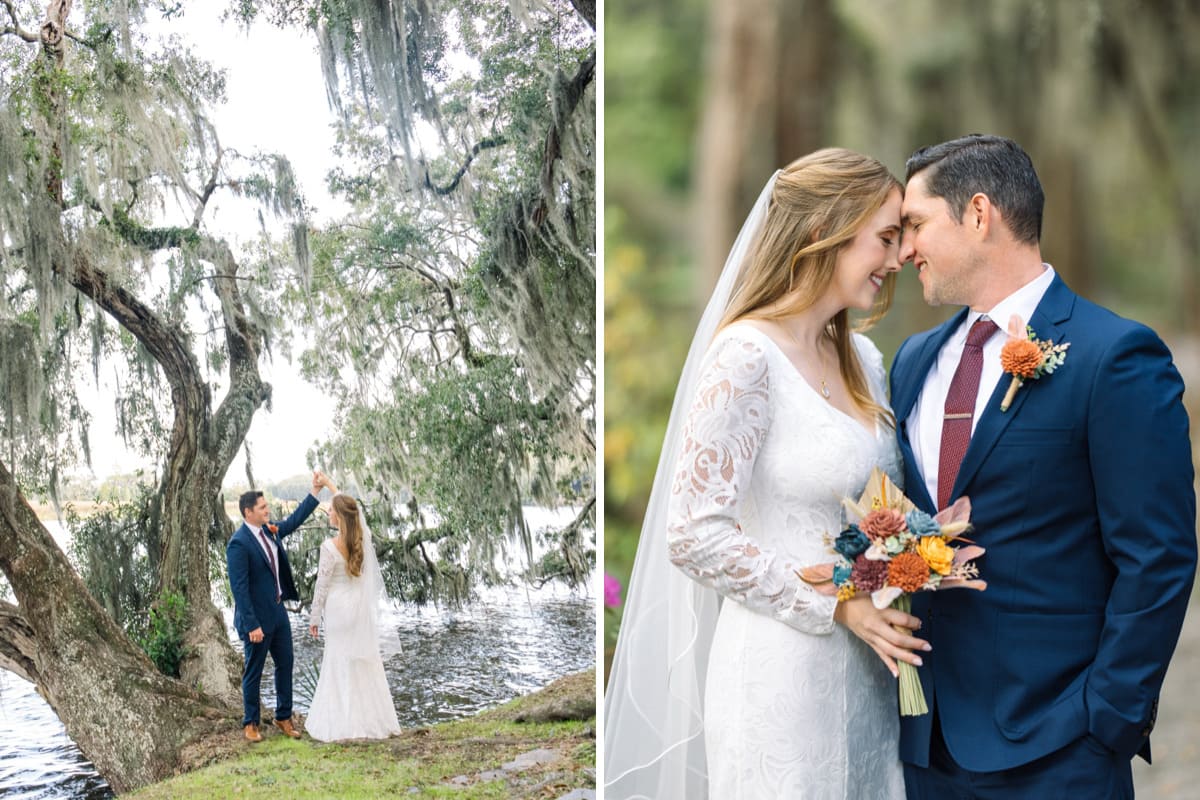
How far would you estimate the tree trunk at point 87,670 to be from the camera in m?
3.03

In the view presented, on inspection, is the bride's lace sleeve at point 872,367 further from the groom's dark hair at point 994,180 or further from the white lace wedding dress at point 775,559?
the groom's dark hair at point 994,180

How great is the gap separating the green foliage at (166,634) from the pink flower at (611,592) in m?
1.39

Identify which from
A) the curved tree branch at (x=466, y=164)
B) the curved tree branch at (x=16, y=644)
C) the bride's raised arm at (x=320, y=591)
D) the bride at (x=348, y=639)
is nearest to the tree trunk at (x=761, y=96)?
the curved tree branch at (x=466, y=164)

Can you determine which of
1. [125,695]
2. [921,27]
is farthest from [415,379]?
[921,27]

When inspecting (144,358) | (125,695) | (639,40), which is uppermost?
(639,40)

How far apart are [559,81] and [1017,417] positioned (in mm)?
2059

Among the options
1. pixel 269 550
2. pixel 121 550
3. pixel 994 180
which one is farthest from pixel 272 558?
pixel 994 180

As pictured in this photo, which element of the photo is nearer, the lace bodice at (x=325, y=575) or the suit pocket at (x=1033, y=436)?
the suit pocket at (x=1033, y=436)

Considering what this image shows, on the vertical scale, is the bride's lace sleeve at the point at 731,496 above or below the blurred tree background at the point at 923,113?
below

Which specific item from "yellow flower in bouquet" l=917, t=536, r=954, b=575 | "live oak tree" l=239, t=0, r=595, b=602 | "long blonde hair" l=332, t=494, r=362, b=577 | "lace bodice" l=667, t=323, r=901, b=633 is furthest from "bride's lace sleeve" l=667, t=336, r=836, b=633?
"long blonde hair" l=332, t=494, r=362, b=577

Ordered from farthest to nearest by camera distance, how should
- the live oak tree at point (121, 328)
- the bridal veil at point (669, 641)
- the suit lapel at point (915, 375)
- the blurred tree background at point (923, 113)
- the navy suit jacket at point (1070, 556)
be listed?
the blurred tree background at point (923, 113) < the live oak tree at point (121, 328) < the bridal veil at point (669, 641) < the suit lapel at point (915, 375) < the navy suit jacket at point (1070, 556)

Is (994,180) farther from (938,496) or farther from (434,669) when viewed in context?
(434,669)

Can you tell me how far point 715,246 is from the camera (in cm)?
345

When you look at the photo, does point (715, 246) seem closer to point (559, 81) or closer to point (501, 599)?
point (559, 81)
